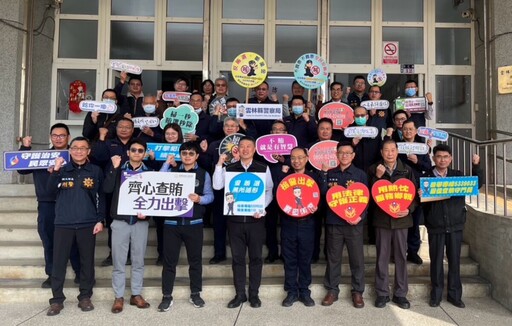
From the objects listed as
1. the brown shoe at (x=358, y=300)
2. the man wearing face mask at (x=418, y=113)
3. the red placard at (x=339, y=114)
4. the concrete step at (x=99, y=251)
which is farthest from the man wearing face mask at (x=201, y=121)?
the man wearing face mask at (x=418, y=113)

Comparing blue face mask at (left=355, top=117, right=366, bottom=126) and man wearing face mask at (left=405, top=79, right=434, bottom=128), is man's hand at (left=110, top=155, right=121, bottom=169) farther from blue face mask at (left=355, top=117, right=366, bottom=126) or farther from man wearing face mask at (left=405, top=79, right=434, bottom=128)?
man wearing face mask at (left=405, top=79, right=434, bottom=128)

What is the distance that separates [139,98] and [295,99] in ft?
7.84

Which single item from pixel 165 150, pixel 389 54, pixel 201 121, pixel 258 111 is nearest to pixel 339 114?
pixel 258 111

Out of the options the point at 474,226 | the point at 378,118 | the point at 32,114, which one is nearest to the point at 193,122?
the point at 378,118

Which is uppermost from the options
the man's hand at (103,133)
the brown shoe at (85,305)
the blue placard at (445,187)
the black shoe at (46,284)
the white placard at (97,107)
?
the white placard at (97,107)

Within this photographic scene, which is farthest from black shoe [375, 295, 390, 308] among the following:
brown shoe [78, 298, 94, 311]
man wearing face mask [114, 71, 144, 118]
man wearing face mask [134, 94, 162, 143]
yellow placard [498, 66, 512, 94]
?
yellow placard [498, 66, 512, 94]

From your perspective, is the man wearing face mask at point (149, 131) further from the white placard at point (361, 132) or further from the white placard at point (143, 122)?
the white placard at point (361, 132)

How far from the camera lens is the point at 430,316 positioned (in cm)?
388

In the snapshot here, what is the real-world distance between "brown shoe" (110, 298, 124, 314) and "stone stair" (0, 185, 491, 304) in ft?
1.04

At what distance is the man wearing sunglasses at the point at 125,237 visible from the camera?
4.00 meters

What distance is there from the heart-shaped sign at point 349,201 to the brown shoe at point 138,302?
2.24m

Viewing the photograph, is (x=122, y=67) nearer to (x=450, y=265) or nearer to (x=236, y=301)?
(x=236, y=301)

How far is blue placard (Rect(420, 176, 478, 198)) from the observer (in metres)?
4.05

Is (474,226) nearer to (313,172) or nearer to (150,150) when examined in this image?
(313,172)
